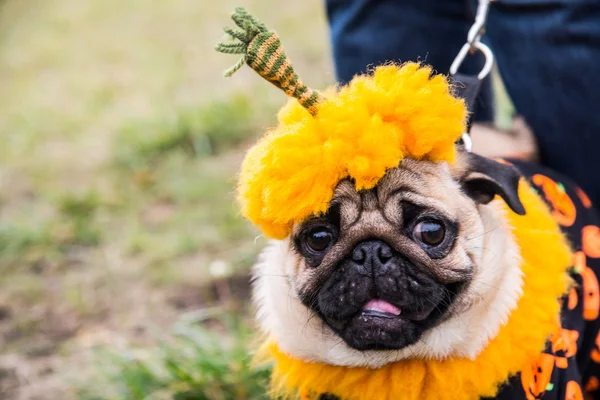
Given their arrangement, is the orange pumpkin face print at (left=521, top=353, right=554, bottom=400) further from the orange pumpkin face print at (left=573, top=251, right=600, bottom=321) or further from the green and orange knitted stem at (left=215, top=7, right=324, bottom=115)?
the green and orange knitted stem at (left=215, top=7, right=324, bottom=115)

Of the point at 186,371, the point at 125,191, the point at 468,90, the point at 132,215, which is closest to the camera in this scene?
the point at 468,90

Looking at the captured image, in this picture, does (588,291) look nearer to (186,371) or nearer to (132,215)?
(186,371)

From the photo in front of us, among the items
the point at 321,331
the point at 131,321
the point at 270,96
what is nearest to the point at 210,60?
the point at 270,96

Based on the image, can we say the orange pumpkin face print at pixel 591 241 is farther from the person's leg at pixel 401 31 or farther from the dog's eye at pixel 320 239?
the dog's eye at pixel 320 239

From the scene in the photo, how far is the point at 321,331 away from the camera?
1645 mm

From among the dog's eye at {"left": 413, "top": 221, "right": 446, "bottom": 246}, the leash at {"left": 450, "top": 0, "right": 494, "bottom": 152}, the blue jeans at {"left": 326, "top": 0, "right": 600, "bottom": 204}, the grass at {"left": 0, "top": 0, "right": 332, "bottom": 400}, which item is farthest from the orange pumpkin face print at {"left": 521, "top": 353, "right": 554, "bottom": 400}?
the grass at {"left": 0, "top": 0, "right": 332, "bottom": 400}

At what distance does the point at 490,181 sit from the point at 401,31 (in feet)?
3.19

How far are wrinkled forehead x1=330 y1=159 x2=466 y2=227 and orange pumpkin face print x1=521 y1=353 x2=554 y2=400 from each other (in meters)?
0.45

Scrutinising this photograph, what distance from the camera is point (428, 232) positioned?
1.52 meters

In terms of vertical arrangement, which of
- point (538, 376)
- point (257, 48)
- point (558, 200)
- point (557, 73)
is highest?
point (257, 48)

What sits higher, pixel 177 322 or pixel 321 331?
pixel 321 331

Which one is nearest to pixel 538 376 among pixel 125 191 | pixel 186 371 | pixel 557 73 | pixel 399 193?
pixel 399 193

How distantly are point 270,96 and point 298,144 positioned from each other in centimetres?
323

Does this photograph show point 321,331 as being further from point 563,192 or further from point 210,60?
point 210,60
